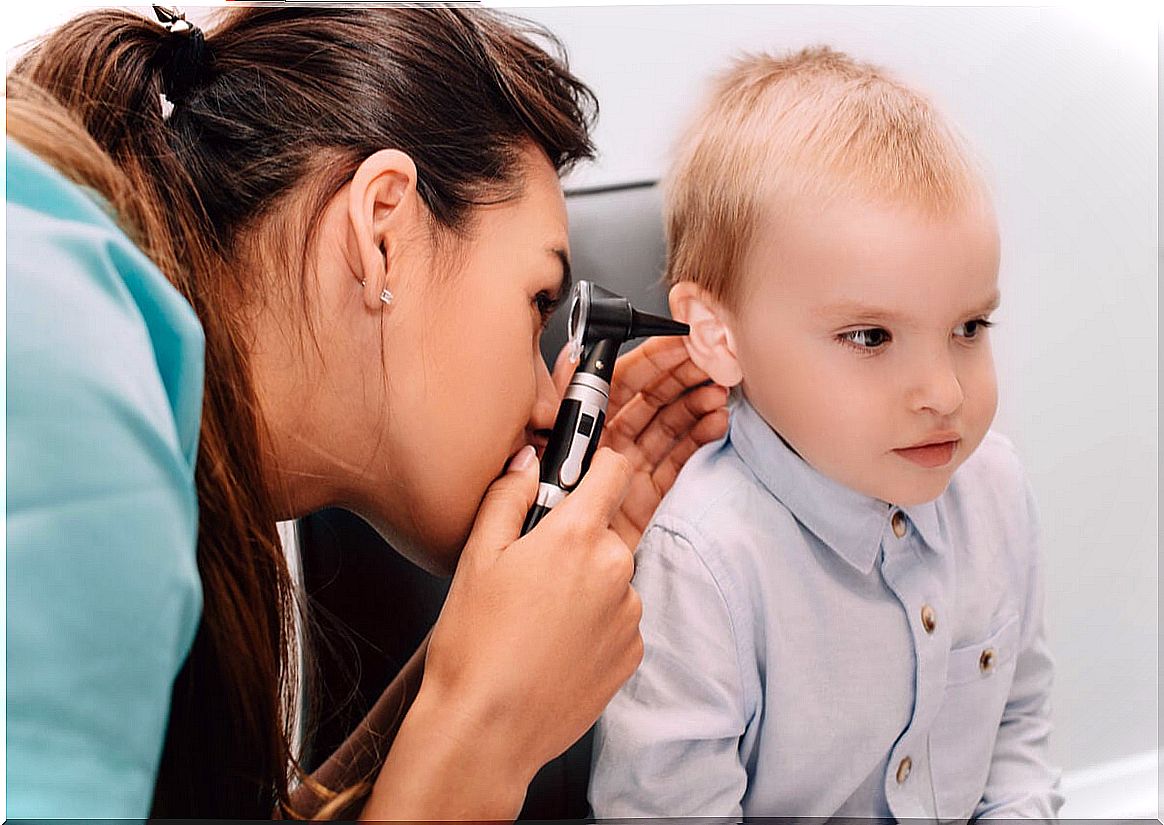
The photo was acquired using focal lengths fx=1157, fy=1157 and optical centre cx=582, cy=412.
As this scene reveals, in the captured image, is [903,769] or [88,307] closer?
[88,307]

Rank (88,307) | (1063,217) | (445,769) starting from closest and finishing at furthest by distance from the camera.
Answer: (88,307)
(445,769)
(1063,217)

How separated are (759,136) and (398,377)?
0.26 metres

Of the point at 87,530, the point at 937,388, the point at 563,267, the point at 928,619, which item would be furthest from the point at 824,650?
the point at 87,530

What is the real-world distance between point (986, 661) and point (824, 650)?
117 mm

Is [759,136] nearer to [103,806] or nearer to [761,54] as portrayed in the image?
[761,54]

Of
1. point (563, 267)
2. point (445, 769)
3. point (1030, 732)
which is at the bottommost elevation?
point (1030, 732)

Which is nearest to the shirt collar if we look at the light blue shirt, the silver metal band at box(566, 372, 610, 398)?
the light blue shirt

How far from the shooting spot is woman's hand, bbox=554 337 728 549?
770 mm

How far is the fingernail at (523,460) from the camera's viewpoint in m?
0.71

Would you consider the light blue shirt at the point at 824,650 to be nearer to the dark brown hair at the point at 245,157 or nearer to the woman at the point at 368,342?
the woman at the point at 368,342

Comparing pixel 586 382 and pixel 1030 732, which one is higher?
pixel 586 382

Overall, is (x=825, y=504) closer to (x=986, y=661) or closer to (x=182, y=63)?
(x=986, y=661)

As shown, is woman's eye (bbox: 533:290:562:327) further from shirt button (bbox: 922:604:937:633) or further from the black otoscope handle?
shirt button (bbox: 922:604:937:633)

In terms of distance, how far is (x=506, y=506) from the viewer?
0.69 m
